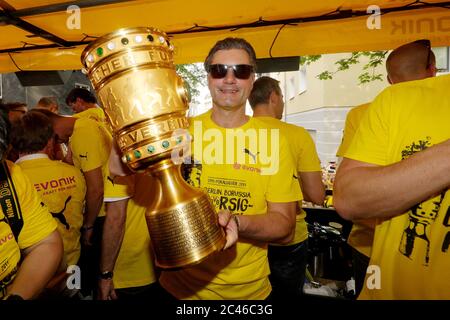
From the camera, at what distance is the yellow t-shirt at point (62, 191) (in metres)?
2.60

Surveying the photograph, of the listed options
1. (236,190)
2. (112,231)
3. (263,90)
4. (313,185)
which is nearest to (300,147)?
(313,185)

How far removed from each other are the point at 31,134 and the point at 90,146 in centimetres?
79

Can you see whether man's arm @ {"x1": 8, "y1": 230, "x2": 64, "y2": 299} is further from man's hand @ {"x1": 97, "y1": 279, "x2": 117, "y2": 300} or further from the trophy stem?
the trophy stem

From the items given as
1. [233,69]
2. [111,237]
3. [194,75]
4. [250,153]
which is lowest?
[111,237]

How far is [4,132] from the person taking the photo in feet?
4.03

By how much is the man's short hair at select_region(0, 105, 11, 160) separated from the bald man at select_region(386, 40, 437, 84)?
2844mm

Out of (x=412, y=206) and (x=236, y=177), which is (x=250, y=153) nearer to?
(x=236, y=177)

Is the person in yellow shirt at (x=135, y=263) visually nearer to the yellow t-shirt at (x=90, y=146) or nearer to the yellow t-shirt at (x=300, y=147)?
the yellow t-shirt at (x=90, y=146)

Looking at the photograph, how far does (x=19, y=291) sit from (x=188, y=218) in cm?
104

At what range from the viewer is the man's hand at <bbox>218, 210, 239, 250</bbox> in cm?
110

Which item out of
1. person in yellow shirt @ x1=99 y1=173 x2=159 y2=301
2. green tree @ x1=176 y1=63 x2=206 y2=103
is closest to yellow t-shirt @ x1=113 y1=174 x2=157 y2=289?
person in yellow shirt @ x1=99 y1=173 x2=159 y2=301

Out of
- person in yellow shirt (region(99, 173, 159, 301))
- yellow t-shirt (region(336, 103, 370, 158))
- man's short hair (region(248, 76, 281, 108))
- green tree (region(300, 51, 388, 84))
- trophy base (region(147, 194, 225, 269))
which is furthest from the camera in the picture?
green tree (region(300, 51, 388, 84))

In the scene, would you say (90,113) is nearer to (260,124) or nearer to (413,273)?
(260,124)

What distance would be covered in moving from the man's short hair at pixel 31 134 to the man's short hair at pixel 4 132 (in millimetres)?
1382
